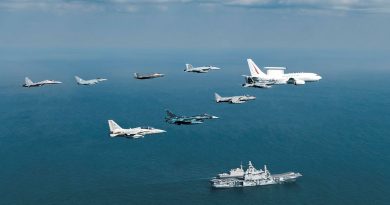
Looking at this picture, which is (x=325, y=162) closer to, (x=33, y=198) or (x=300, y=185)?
(x=300, y=185)

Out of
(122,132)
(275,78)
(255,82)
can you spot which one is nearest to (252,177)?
(275,78)

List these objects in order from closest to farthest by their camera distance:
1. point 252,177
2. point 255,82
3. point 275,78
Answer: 1. point 255,82
2. point 275,78
3. point 252,177

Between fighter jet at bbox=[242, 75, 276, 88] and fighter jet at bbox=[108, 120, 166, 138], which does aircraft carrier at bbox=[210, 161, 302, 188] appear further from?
fighter jet at bbox=[108, 120, 166, 138]

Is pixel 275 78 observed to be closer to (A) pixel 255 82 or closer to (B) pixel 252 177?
(A) pixel 255 82

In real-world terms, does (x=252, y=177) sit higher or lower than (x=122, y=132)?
lower

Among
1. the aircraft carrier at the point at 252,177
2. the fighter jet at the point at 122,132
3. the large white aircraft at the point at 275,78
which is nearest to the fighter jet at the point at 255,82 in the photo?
the large white aircraft at the point at 275,78

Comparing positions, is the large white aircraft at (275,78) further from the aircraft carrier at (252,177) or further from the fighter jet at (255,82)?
the aircraft carrier at (252,177)

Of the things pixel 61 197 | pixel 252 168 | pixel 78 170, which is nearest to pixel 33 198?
pixel 61 197

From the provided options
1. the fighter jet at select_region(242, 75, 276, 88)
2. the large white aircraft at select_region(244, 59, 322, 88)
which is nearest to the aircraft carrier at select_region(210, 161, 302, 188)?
the large white aircraft at select_region(244, 59, 322, 88)
